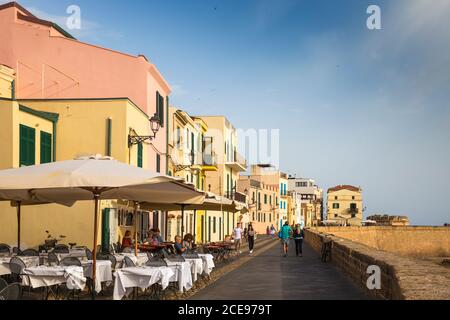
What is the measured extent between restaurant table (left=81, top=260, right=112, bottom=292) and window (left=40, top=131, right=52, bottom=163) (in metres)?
12.5

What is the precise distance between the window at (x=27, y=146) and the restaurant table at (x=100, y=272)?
10913mm

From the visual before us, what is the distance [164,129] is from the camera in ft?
115

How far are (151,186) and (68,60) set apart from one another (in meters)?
17.6

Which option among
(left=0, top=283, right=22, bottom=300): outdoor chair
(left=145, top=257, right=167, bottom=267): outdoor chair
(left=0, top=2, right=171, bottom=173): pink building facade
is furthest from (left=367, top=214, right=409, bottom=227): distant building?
(left=0, top=283, right=22, bottom=300): outdoor chair

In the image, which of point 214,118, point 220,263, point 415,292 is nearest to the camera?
point 415,292

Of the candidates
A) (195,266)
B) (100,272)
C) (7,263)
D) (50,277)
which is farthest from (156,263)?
(7,263)

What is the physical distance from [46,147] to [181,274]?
13.5 metres

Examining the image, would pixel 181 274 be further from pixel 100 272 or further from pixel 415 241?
pixel 415 241

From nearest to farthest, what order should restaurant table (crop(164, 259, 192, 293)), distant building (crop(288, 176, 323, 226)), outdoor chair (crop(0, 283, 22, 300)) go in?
outdoor chair (crop(0, 283, 22, 300)) → restaurant table (crop(164, 259, 192, 293)) → distant building (crop(288, 176, 323, 226))

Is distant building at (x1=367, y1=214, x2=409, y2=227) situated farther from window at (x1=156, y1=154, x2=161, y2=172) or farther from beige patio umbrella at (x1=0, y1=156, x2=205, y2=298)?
beige patio umbrella at (x1=0, y1=156, x2=205, y2=298)

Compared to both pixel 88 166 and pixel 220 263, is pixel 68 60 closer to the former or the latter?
pixel 220 263

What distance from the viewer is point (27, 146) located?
23.9m

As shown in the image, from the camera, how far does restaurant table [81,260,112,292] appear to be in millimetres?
12992
